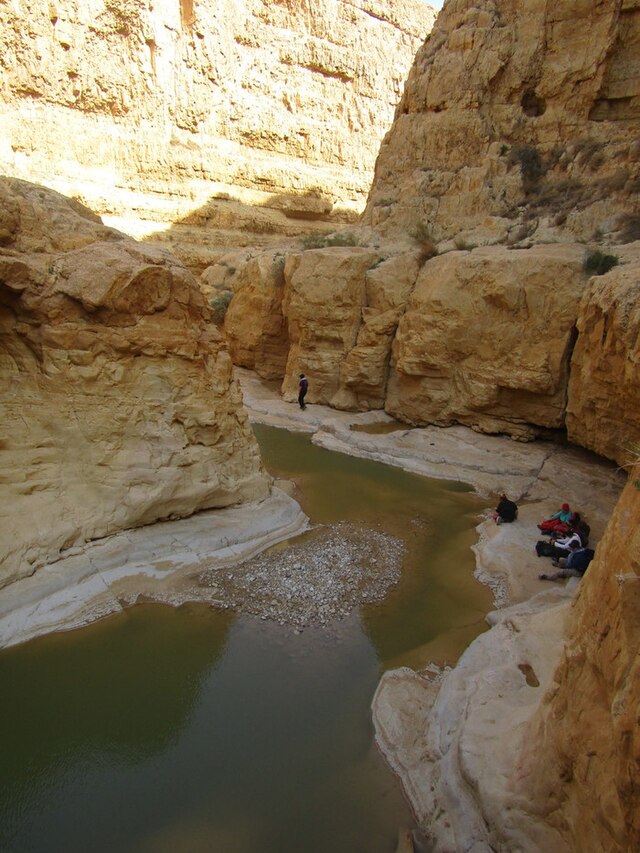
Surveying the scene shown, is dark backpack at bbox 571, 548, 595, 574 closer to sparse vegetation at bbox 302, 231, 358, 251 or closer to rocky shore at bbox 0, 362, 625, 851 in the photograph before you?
rocky shore at bbox 0, 362, 625, 851

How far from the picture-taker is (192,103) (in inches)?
1277

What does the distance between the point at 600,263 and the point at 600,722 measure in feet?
39.8

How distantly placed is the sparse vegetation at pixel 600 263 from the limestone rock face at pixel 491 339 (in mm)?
221

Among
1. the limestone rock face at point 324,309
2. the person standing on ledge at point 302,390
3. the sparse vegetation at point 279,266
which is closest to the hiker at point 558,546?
the person standing on ledge at point 302,390

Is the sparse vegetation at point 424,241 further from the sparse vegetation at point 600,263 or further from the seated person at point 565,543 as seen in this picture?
the seated person at point 565,543

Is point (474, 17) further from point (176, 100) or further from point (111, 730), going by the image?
point (111, 730)

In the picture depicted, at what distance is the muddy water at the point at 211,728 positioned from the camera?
4.49 m

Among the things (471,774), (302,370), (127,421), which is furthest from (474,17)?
(471,774)

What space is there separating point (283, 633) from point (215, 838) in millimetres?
2621

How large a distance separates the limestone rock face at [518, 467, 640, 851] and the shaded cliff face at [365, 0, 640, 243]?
46.9 feet

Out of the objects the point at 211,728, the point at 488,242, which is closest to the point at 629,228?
the point at 488,242

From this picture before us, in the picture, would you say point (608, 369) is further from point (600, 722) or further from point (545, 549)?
point (600, 722)

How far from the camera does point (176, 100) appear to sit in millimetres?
31812

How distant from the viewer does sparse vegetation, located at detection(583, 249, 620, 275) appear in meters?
12.8
